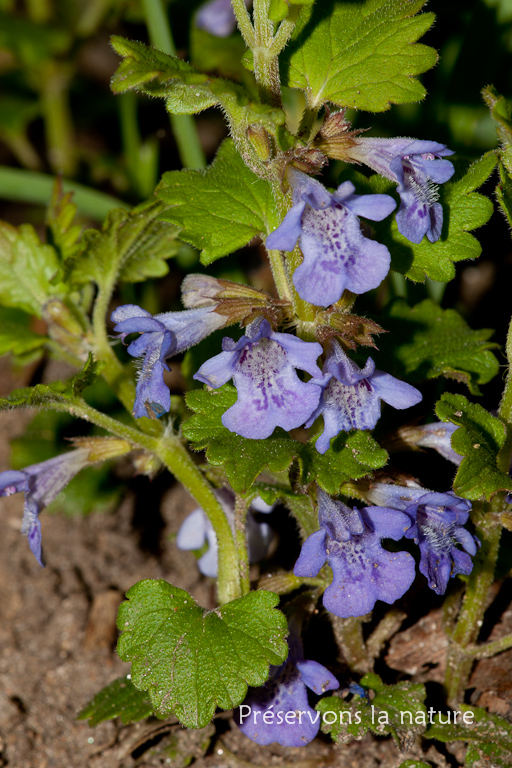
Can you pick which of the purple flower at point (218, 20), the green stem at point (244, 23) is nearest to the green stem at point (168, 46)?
the purple flower at point (218, 20)

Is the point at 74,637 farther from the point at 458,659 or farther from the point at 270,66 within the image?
the point at 270,66

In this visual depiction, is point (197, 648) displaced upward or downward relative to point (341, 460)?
downward

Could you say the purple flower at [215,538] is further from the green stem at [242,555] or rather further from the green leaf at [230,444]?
the green leaf at [230,444]

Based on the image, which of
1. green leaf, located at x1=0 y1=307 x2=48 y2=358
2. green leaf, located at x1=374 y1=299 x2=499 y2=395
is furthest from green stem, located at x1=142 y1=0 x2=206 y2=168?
green leaf, located at x1=374 y1=299 x2=499 y2=395

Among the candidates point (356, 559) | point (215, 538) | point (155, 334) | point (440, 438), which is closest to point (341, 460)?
point (356, 559)

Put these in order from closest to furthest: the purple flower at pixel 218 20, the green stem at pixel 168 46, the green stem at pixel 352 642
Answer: the green stem at pixel 352 642, the green stem at pixel 168 46, the purple flower at pixel 218 20

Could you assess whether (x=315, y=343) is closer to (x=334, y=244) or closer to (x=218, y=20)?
(x=334, y=244)
